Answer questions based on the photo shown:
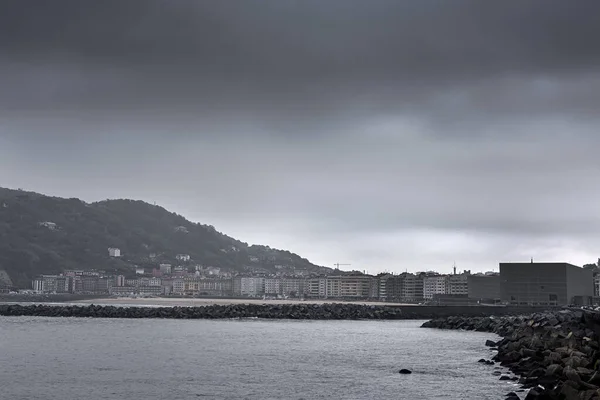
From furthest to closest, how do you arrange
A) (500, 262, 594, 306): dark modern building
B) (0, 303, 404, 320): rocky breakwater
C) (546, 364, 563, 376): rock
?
(500, 262, 594, 306): dark modern building < (0, 303, 404, 320): rocky breakwater < (546, 364, 563, 376): rock

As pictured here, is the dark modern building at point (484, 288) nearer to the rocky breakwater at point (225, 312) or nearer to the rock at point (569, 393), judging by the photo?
the rocky breakwater at point (225, 312)

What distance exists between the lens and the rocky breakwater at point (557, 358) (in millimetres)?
25172

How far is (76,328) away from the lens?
73.2 metres

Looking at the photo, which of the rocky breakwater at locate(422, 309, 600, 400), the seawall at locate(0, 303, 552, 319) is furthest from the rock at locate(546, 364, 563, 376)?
the seawall at locate(0, 303, 552, 319)

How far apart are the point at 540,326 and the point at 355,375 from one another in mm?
16879

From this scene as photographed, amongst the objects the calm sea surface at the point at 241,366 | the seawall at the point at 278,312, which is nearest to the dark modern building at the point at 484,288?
the seawall at the point at 278,312

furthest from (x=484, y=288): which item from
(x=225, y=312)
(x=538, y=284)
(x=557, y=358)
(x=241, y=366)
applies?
(x=557, y=358)

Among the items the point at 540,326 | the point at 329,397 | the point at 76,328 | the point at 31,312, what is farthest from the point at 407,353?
the point at 31,312

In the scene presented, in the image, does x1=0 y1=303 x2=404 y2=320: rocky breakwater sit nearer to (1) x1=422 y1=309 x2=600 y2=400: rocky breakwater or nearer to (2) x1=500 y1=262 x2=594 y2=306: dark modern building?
(2) x1=500 y1=262 x2=594 y2=306: dark modern building

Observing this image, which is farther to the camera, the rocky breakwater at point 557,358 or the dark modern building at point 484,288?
the dark modern building at point 484,288

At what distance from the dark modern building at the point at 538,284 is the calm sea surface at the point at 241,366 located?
7241 cm

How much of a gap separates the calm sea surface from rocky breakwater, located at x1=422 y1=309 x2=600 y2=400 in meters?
1.66

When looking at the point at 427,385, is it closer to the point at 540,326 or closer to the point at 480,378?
the point at 480,378

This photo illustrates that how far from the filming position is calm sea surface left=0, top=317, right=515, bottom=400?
3067 centimetres
